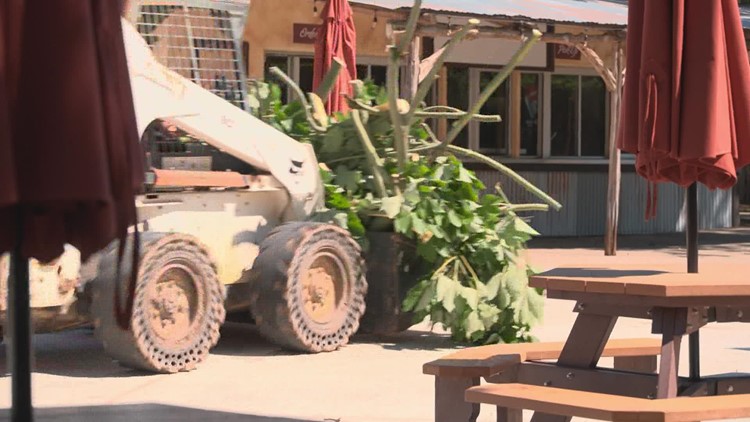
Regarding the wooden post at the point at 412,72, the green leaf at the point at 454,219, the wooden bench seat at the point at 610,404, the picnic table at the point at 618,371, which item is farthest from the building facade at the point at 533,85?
the wooden bench seat at the point at 610,404

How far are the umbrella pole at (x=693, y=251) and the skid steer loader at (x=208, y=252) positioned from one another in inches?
121

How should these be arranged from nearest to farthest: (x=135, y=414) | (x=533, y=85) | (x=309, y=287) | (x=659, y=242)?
1. (x=135, y=414)
2. (x=309, y=287)
3. (x=659, y=242)
4. (x=533, y=85)

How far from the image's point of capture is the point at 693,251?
20.6 feet

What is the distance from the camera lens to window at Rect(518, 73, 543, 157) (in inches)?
875

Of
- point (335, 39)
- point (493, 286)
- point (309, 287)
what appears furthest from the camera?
point (335, 39)

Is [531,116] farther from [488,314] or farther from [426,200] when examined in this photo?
[488,314]

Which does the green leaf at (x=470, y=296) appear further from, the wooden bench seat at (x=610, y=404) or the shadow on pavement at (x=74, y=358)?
the wooden bench seat at (x=610, y=404)

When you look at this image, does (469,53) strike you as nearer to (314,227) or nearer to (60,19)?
(314,227)

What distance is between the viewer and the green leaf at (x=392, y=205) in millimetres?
9570

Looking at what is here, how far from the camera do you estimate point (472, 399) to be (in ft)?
17.8

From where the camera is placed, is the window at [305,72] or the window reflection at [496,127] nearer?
the window at [305,72]

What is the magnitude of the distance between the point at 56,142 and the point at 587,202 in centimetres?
1914

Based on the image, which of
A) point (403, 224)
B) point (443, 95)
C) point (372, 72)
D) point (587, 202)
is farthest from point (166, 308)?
point (587, 202)

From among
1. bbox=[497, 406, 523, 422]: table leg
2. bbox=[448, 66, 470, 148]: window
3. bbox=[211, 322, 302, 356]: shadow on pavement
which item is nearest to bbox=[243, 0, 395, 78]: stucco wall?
bbox=[448, 66, 470, 148]: window
